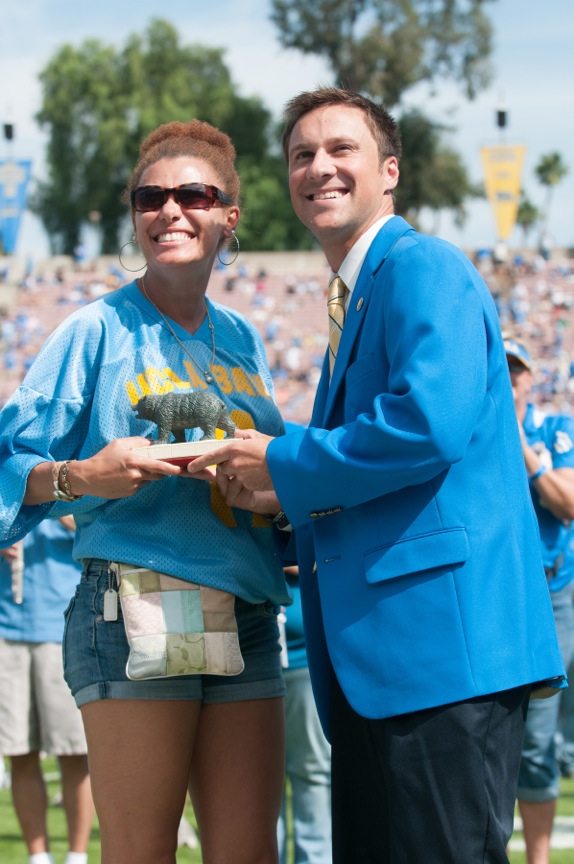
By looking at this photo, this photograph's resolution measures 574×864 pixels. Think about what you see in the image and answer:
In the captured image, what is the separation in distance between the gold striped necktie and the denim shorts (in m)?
0.71

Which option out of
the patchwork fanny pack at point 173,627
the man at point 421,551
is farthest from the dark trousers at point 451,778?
the patchwork fanny pack at point 173,627

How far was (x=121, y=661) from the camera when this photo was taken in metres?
2.82

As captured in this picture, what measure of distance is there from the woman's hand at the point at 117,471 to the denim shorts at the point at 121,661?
24 centimetres

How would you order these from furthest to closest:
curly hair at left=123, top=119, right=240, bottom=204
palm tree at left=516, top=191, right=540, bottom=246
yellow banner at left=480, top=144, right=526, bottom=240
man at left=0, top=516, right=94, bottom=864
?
palm tree at left=516, top=191, right=540, bottom=246
yellow banner at left=480, top=144, right=526, bottom=240
man at left=0, top=516, right=94, bottom=864
curly hair at left=123, top=119, right=240, bottom=204

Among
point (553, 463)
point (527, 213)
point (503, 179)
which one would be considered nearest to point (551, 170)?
point (527, 213)

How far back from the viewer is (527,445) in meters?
5.07

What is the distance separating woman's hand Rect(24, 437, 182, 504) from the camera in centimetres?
270

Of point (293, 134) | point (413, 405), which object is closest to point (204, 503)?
point (413, 405)

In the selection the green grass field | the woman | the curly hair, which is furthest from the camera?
the green grass field

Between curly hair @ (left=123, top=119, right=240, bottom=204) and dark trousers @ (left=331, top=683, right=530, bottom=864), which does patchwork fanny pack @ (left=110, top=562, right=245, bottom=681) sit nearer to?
dark trousers @ (left=331, top=683, right=530, bottom=864)

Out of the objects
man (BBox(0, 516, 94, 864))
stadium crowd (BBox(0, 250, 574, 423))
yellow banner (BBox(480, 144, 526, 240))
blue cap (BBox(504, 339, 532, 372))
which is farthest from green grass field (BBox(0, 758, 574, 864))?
yellow banner (BBox(480, 144, 526, 240))

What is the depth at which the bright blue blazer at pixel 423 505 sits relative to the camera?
2.43 meters

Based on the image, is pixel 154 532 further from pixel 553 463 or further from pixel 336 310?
pixel 553 463

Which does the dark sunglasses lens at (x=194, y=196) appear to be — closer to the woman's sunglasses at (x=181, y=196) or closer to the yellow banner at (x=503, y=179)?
the woman's sunglasses at (x=181, y=196)
